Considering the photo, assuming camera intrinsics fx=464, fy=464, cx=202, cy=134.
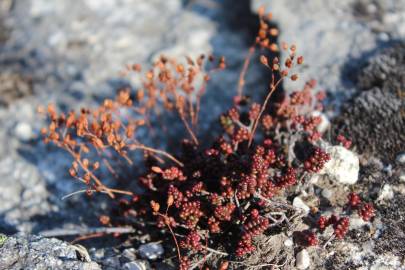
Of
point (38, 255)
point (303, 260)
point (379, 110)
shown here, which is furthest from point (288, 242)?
point (38, 255)

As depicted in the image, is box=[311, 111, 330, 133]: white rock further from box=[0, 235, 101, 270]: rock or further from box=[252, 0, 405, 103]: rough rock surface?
box=[0, 235, 101, 270]: rock

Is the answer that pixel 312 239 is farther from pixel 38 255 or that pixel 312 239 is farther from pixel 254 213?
pixel 38 255

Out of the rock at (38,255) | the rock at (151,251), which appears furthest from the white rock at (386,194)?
the rock at (38,255)

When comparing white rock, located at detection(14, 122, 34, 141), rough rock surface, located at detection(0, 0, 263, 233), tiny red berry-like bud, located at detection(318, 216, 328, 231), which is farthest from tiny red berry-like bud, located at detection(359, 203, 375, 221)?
white rock, located at detection(14, 122, 34, 141)

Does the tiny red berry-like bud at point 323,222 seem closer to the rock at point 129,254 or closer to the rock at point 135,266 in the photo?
the rock at point 135,266

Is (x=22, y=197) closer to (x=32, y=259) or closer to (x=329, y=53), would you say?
(x=32, y=259)
